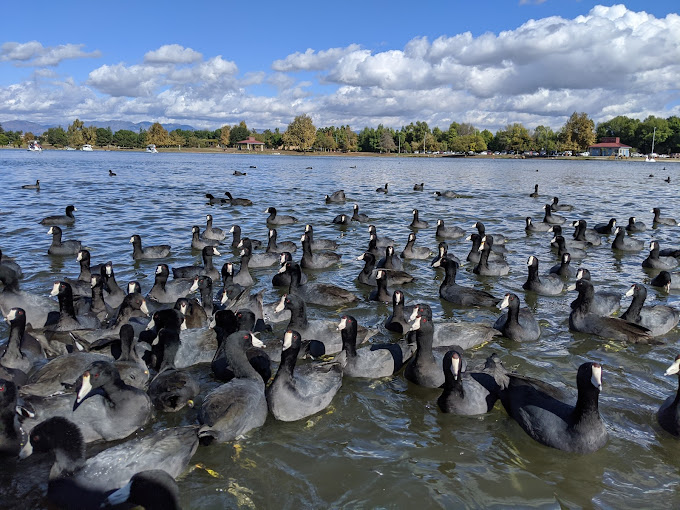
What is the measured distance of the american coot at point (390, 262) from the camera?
13.9 metres

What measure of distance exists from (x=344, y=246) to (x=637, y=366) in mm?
11502

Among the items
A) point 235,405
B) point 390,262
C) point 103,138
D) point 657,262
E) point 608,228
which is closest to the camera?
point 235,405

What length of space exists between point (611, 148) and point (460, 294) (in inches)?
6611

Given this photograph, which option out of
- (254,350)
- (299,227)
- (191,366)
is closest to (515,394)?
(254,350)

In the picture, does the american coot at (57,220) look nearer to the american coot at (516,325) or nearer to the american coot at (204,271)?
the american coot at (204,271)

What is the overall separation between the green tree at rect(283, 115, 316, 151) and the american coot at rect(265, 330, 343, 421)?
164m

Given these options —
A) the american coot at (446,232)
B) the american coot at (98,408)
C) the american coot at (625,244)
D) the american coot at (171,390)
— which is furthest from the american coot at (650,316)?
the american coot at (446,232)

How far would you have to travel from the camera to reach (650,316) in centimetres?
967

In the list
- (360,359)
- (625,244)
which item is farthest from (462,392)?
(625,244)

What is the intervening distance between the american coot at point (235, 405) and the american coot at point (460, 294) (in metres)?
→ 5.97

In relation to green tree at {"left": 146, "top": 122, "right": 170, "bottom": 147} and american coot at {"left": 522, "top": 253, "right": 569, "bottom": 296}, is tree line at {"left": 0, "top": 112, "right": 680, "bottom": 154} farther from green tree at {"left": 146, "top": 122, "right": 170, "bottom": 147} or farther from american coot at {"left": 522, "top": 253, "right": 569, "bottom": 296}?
american coot at {"left": 522, "top": 253, "right": 569, "bottom": 296}

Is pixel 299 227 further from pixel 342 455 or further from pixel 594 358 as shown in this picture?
pixel 342 455

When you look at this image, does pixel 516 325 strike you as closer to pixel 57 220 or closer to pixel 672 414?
pixel 672 414

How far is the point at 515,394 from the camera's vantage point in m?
6.53
